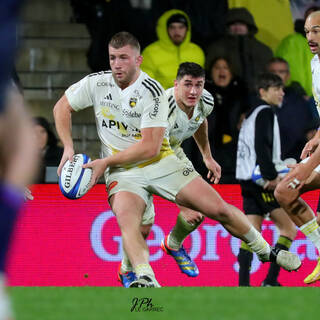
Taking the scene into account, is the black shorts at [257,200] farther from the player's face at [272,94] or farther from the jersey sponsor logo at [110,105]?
the jersey sponsor logo at [110,105]

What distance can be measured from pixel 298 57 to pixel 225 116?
1.25m

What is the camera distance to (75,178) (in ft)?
23.5

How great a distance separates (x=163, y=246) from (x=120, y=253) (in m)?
1.22

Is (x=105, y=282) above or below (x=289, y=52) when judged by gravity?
below

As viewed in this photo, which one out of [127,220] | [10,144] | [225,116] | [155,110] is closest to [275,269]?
[225,116]

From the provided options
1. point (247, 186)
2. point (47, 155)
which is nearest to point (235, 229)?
point (247, 186)

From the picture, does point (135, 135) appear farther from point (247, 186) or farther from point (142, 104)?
point (247, 186)

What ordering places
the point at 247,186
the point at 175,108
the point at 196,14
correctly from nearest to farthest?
1. the point at 175,108
2. the point at 247,186
3. the point at 196,14

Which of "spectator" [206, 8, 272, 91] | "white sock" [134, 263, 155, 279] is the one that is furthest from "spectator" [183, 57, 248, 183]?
"white sock" [134, 263, 155, 279]

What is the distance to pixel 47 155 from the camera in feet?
32.4

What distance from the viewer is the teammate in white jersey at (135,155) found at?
720cm

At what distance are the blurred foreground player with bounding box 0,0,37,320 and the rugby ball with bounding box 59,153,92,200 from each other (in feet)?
15.5

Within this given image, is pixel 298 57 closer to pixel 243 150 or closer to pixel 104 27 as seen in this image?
pixel 243 150

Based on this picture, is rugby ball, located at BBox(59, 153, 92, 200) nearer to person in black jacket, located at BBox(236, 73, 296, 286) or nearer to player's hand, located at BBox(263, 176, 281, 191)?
person in black jacket, located at BBox(236, 73, 296, 286)
